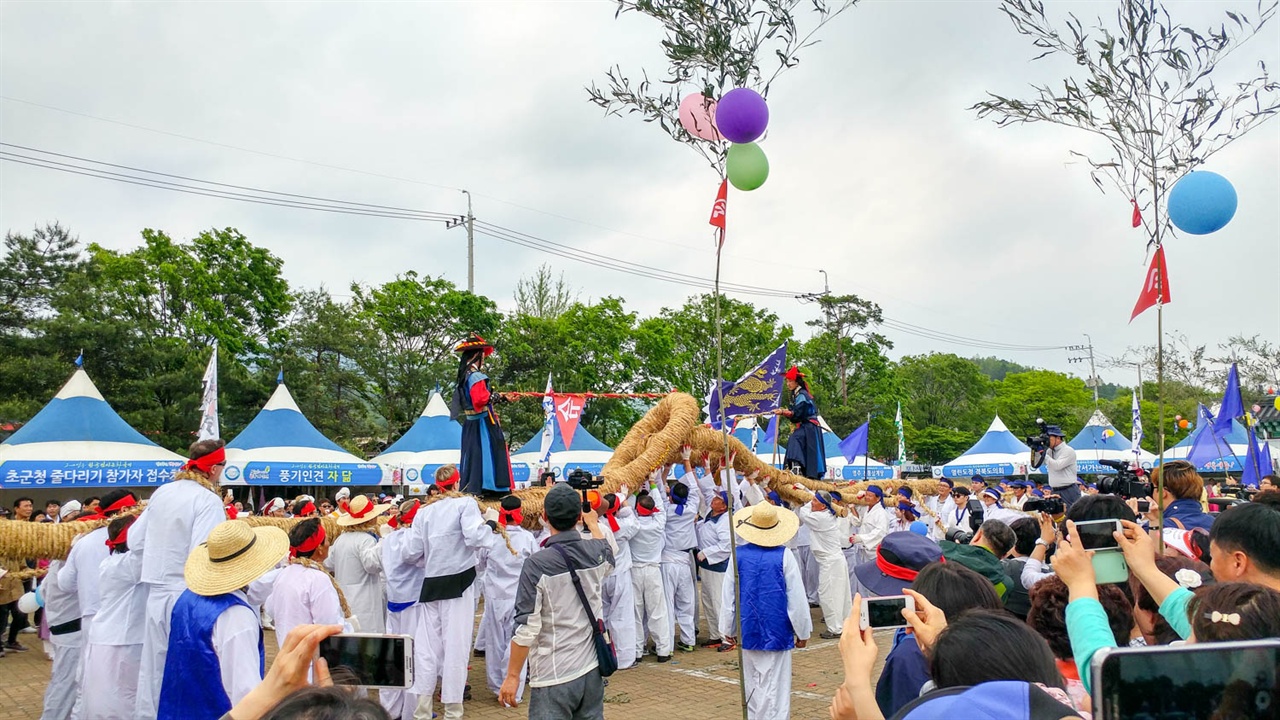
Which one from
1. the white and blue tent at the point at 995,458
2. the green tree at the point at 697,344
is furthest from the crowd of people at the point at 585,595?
the green tree at the point at 697,344

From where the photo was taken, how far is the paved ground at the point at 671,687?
732 cm

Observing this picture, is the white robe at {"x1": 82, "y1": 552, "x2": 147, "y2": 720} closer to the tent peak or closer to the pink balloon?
the pink balloon

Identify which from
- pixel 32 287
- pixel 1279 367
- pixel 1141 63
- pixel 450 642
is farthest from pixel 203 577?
pixel 1279 367

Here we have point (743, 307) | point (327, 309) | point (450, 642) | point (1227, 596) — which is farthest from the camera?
point (743, 307)

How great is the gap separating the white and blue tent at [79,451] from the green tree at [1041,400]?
53291mm

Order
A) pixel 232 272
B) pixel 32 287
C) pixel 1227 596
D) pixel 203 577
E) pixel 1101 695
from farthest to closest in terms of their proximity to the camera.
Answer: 1. pixel 232 272
2. pixel 32 287
3. pixel 203 577
4. pixel 1227 596
5. pixel 1101 695

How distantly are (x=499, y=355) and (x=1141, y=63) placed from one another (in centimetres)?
2968

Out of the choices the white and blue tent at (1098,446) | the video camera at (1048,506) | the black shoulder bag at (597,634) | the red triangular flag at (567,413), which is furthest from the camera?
the white and blue tent at (1098,446)

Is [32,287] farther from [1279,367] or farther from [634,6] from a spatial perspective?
[1279,367]

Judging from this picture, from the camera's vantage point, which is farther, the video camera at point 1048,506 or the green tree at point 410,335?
the green tree at point 410,335

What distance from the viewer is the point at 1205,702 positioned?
1264 mm

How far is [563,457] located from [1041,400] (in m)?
48.3

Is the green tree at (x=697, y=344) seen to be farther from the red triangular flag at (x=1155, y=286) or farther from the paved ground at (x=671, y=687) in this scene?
the red triangular flag at (x=1155, y=286)

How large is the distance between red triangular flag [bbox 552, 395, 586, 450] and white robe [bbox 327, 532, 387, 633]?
8350mm
